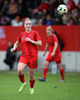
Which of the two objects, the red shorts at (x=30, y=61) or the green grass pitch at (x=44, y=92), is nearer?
the green grass pitch at (x=44, y=92)

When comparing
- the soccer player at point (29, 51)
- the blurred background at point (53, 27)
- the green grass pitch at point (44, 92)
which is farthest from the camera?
the blurred background at point (53, 27)

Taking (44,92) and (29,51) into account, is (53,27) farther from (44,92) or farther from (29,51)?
(29,51)

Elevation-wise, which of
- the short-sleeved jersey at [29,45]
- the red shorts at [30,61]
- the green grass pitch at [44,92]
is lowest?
the green grass pitch at [44,92]

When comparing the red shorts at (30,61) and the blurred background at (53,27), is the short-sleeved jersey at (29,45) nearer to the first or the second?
the red shorts at (30,61)

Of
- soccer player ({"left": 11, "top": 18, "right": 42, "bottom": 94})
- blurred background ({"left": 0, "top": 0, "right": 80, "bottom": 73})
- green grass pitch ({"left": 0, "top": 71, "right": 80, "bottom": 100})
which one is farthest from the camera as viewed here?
blurred background ({"left": 0, "top": 0, "right": 80, "bottom": 73})

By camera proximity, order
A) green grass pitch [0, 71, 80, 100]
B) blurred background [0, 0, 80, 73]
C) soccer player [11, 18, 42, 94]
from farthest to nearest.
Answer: blurred background [0, 0, 80, 73] → soccer player [11, 18, 42, 94] → green grass pitch [0, 71, 80, 100]

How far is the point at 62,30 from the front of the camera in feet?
56.4

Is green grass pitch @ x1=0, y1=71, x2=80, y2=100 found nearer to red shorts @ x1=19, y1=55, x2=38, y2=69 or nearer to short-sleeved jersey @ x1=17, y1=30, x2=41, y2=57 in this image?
red shorts @ x1=19, y1=55, x2=38, y2=69

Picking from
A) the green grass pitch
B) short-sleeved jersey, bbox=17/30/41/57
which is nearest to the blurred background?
the green grass pitch

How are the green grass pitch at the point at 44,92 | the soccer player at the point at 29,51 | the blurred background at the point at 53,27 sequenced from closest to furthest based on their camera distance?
1. the green grass pitch at the point at 44,92
2. the soccer player at the point at 29,51
3. the blurred background at the point at 53,27

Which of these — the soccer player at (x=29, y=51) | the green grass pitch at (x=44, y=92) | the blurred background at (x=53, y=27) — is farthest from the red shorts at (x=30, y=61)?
the blurred background at (x=53, y=27)

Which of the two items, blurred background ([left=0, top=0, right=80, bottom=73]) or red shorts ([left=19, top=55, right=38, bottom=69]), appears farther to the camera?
blurred background ([left=0, top=0, right=80, bottom=73])

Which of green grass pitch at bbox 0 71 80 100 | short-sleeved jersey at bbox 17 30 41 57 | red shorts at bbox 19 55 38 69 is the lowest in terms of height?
green grass pitch at bbox 0 71 80 100

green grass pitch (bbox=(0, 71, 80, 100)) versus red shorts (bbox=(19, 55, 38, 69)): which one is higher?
red shorts (bbox=(19, 55, 38, 69))
